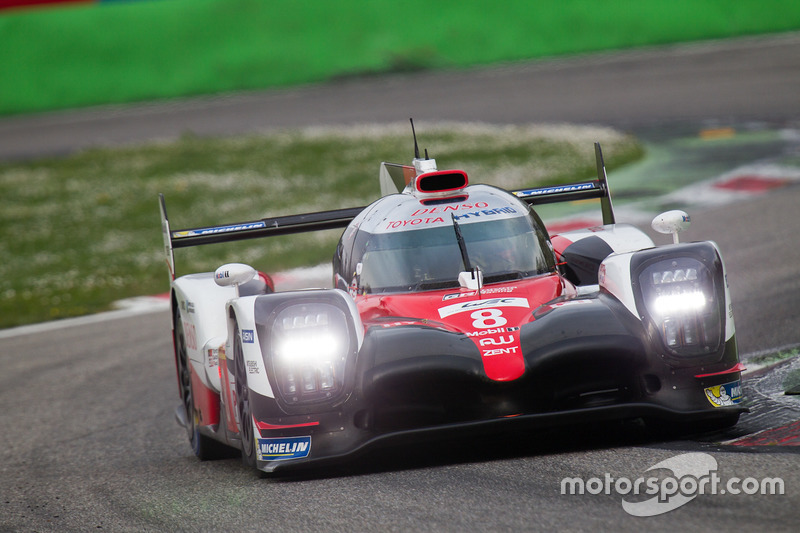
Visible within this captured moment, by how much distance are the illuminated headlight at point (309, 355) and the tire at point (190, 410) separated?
1617 millimetres

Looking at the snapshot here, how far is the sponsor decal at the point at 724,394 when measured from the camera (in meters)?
5.52

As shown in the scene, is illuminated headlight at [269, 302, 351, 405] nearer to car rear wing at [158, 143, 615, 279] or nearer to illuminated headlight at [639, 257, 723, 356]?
illuminated headlight at [639, 257, 723, 356]

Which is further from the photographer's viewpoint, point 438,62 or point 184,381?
point 438,62

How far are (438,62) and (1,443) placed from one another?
2211cm

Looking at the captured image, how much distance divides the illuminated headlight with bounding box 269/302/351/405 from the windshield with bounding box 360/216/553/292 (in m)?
0.88

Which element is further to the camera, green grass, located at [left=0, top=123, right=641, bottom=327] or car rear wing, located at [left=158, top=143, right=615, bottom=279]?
green grass, located at [left=0, top=123, right=641, bottom=327]

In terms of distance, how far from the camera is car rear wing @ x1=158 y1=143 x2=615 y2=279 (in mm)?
7738

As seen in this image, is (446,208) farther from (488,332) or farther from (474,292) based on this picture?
(488,332)

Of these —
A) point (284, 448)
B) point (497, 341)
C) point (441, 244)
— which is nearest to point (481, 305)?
point (497, 341)

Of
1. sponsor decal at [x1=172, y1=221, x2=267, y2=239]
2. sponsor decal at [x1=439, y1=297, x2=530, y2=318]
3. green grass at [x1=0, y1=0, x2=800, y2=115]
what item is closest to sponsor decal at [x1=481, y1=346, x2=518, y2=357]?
sponsor decal at [x1=439, y1=297, x2=530, y2=318]

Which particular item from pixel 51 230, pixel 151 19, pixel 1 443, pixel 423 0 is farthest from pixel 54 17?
pixel 1 443

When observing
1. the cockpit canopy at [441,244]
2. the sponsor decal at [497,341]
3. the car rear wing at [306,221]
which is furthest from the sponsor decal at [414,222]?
the sponsor decal at [497,341]

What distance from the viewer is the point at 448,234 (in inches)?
256

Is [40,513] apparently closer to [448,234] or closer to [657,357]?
[448,234]
